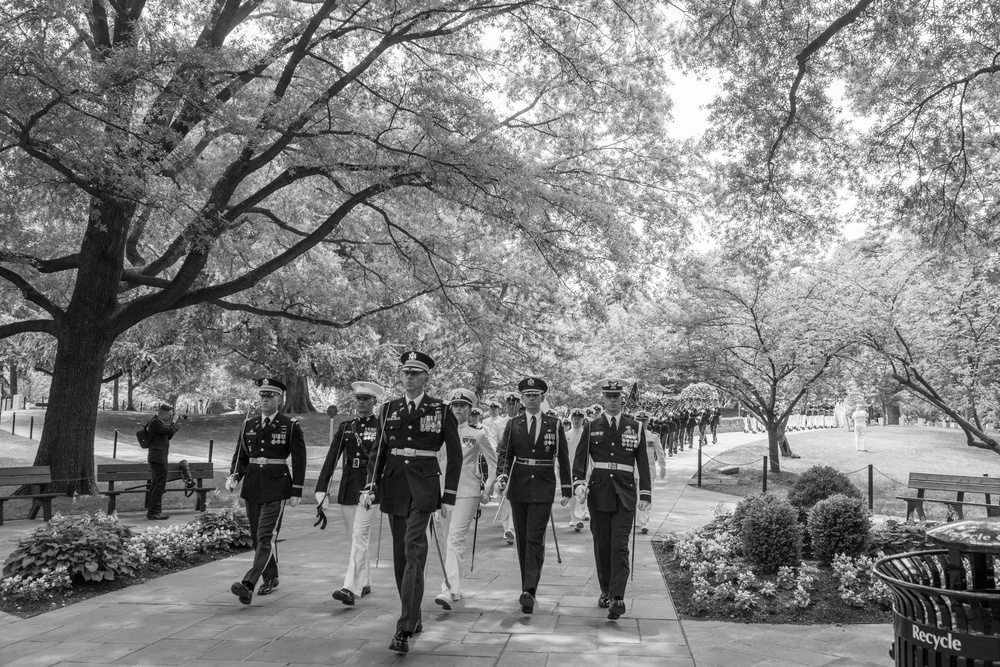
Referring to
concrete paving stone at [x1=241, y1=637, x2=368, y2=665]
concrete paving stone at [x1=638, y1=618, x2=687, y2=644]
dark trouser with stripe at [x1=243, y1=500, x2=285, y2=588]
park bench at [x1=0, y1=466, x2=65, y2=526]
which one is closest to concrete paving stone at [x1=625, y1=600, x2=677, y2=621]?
concrete paving stone at [x1=638, y1=618, x2=687, y2=644]

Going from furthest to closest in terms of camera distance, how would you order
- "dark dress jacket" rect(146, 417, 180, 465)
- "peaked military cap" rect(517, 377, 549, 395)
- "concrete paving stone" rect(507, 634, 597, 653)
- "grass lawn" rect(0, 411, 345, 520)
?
"grass lawn" rect(0, 411, 345, 520), "dark dress jacket" rect(146, 417, 180, 465), "peaked military cap" rect(517, 377, 549, 395), "concrete paving stone" rect(507, 634, 597, 653)

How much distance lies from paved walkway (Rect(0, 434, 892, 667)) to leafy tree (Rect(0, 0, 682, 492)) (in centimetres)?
637

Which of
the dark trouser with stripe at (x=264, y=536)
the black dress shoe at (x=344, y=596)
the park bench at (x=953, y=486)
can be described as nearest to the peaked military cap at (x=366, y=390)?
the dark trouser with stripe at (x=264, y=536)

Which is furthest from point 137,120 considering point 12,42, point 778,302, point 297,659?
point 778,302

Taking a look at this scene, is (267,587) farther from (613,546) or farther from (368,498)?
(613,546)

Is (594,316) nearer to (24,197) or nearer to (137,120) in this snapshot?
(137,120)

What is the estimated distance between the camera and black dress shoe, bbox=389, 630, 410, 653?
5406 mm

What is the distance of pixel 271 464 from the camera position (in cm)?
730

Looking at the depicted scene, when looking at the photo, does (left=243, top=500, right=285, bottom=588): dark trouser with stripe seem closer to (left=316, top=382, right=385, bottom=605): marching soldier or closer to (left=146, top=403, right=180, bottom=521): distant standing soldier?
(left=316, top=382, right=385, bottom=605): marching soldier

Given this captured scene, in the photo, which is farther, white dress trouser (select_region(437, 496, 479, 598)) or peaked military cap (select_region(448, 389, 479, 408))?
peaked military cap (select_region(448, 389, 479, 408))

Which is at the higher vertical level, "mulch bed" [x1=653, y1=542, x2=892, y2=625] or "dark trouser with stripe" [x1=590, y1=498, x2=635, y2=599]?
"dark trouser with stripe" [x1=590, y1=498, x2=635, y2=599]

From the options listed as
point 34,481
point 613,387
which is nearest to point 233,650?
point 613,387

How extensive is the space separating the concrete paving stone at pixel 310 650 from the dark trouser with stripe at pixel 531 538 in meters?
1.47

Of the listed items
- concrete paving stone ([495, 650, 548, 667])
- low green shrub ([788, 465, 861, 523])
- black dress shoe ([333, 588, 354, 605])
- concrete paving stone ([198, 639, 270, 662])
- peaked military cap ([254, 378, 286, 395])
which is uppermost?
peaked military cap ([254, 378, 286, 395])
